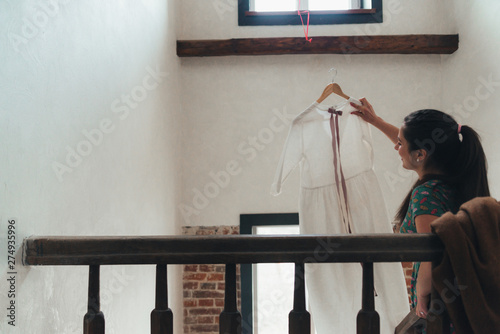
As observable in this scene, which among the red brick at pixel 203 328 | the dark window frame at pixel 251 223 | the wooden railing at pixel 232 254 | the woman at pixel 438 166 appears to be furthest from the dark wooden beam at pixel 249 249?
the red brick at pixel 203 328

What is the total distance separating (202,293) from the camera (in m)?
3.78

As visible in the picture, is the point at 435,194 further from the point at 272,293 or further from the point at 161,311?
the point at 272,293

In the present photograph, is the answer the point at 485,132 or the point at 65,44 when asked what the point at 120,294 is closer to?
the point at 65,44

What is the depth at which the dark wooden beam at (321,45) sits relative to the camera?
11.9 ft

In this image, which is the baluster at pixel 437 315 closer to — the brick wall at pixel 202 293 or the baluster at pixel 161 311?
the baluster at pixel 161 311

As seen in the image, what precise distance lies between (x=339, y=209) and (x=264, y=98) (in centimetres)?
195

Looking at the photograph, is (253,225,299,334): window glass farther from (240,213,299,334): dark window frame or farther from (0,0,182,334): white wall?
(0,0,182,334): white wall

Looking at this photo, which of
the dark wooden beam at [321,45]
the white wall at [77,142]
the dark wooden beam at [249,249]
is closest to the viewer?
the dark wooden beam at [249,249]

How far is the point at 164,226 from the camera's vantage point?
10.3ft

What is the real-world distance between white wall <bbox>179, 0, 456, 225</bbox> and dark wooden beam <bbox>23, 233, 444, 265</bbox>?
287 cm

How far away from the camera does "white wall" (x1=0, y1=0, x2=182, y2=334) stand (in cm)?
114

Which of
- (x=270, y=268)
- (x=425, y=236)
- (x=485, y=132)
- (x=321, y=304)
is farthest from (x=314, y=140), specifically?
(x=270, y=268)

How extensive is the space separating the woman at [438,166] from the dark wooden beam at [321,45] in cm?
212

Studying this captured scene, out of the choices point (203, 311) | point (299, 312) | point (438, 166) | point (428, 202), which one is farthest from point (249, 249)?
point (203, 311)
